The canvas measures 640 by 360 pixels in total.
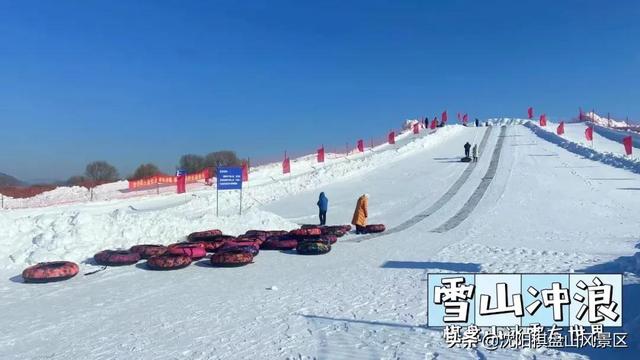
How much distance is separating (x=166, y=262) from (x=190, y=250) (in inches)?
39.9

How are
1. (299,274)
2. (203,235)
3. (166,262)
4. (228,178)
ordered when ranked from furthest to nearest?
(228,178), (203,235), (166,262), (299,274)

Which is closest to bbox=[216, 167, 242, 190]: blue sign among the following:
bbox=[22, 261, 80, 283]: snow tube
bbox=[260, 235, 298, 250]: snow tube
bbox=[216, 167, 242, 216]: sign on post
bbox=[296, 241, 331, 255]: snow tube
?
bbox=[216, 167, 242, 216]: sign on post

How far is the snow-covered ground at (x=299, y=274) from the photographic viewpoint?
7211 mm

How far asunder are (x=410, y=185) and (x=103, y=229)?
19765mm

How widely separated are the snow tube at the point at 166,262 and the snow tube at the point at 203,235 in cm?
297

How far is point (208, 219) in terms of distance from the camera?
1831 centimetres

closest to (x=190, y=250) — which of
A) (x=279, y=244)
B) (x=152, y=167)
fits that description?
(x=279, y=244)

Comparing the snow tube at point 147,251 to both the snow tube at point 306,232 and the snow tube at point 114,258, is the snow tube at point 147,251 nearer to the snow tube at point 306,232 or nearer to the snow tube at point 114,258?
the snow tube at point 114,258

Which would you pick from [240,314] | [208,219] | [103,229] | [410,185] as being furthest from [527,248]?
[410,185]

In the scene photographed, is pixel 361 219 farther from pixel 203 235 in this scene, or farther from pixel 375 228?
pixel 203 235

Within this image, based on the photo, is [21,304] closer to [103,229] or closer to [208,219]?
[103,229]

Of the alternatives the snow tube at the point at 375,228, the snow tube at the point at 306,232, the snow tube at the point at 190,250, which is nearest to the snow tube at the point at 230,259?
the snow tube at the point at 190,250

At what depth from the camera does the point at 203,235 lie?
15.9 metres

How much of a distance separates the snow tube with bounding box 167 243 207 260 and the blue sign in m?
6.52
